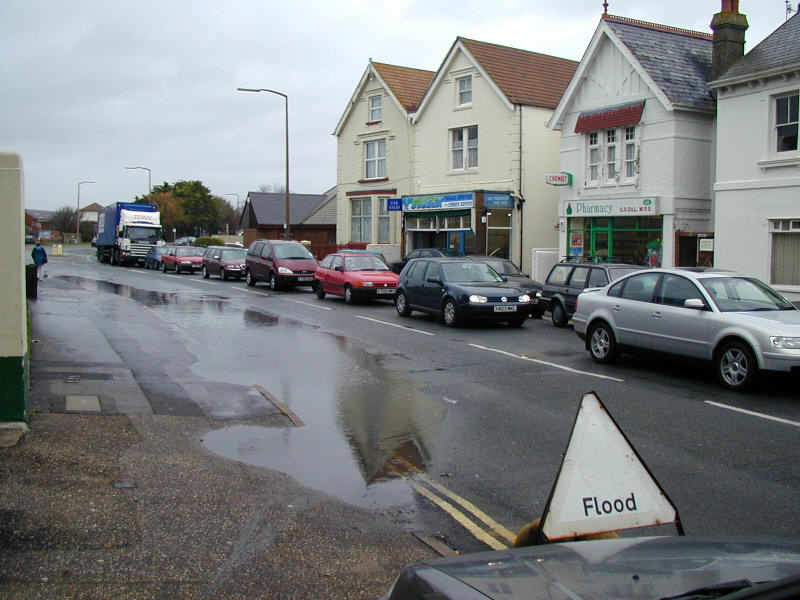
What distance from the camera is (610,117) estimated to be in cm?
2494

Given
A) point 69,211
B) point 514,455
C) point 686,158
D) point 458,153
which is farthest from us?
point 69,211

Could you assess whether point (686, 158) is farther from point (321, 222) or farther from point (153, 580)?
point (321, 222)

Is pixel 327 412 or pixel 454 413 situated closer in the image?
pixel 454 413

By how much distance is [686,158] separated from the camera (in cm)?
2333

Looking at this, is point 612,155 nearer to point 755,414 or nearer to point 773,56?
point 773,56

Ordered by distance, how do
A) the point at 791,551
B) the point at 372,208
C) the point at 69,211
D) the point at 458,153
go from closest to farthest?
the point at 791,551 → the point at 458,153 → the point at 372,208 → the point at 69,211

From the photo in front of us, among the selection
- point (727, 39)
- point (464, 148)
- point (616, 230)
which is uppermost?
point (727, 39)

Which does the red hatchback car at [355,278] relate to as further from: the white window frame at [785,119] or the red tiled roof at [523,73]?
the red tiled roof at [523,73]

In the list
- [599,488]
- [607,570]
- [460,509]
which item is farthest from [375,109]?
[607,570]

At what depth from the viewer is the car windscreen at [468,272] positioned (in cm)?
1802

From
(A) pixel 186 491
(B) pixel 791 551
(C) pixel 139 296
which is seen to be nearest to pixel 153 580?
(A) pixel 186 491

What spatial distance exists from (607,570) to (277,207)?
6815 cm

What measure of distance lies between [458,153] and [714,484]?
2896 cm

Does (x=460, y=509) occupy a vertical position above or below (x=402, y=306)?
below
